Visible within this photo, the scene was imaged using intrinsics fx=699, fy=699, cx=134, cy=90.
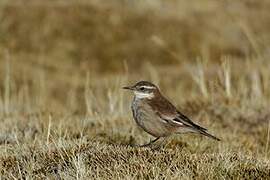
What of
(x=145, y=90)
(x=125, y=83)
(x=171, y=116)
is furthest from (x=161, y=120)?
(x=125, y=83)

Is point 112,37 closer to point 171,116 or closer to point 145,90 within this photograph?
point 145,90

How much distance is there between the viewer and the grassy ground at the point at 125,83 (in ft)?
20.2

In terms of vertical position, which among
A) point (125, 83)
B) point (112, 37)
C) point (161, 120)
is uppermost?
→ point (112, 37)

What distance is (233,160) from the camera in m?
6.21

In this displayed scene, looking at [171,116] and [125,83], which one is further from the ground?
[171,116]

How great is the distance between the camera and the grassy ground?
6156mm

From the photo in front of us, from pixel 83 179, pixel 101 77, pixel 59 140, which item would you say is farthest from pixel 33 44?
pixel 83 179

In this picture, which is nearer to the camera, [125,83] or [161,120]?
[161,120]

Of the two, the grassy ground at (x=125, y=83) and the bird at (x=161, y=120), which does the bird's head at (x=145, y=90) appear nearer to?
the bird at (x=161, y=120)

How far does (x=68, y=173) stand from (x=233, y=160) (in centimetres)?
151

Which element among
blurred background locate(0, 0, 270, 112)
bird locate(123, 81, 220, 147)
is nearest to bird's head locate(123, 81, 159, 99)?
bird locate(123, 81, 220, 147)

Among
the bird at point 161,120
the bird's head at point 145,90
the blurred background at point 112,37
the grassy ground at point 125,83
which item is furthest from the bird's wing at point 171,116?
the blurred background at point 112,37

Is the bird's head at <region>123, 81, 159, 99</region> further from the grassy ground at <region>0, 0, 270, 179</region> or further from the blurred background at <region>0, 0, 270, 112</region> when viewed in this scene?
the blurred background at <region>0, 0, 270, 112</region>

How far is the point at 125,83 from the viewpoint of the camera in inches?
540
